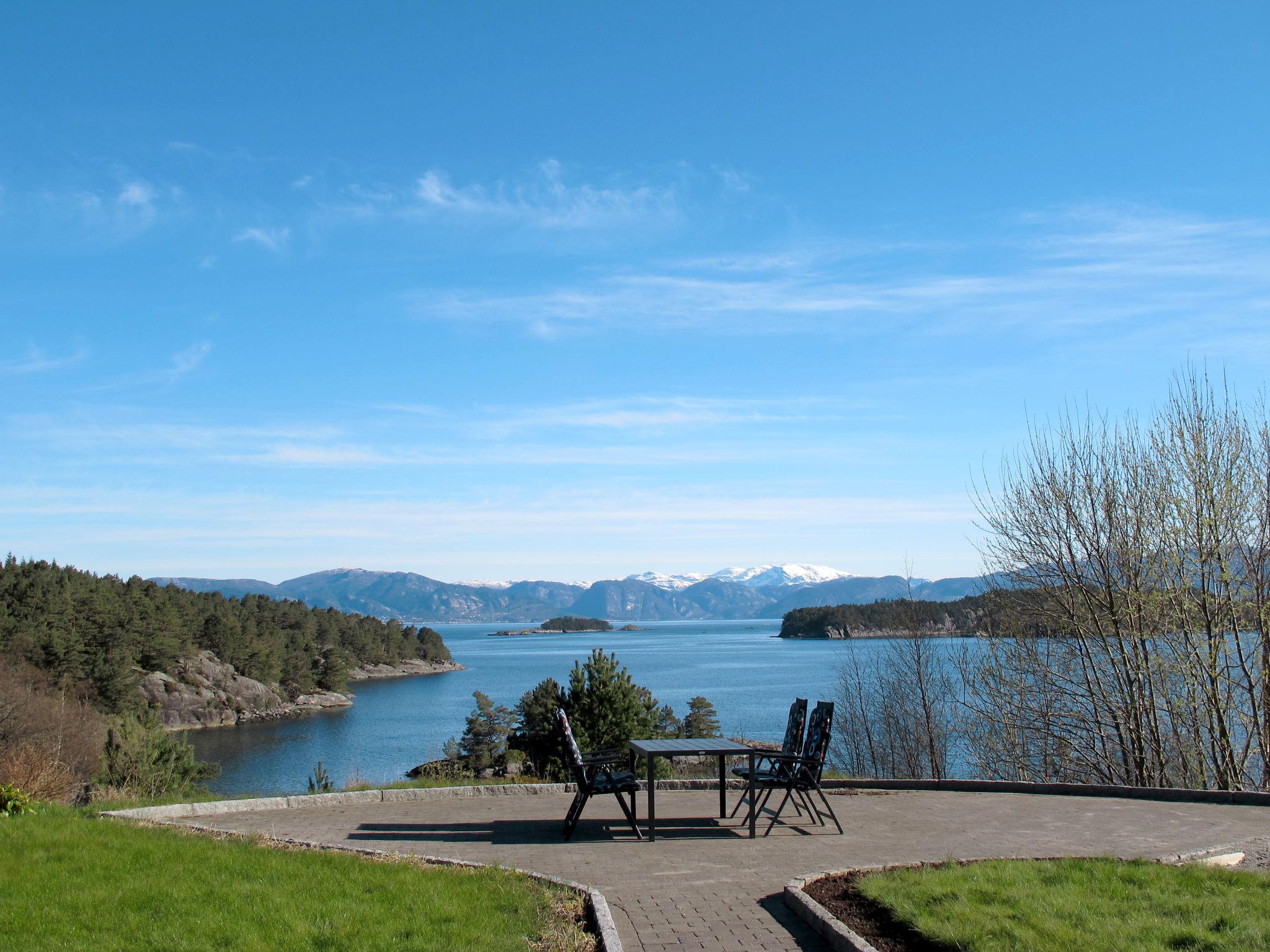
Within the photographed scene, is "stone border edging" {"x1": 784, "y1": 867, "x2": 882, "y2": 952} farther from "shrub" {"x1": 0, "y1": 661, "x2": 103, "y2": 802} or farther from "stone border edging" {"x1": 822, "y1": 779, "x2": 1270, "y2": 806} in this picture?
"shrub" {"x1": 0, "y1": 661, "x2": 103, "y2": 802}

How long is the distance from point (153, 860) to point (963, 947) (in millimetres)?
5538

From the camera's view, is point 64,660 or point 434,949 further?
point 64,660

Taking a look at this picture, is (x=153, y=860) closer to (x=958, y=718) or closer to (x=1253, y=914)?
(x=1253, y=914)

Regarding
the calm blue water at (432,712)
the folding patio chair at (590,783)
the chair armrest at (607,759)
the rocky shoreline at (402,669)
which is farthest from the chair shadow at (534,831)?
the rocky shoreline at (402,669)

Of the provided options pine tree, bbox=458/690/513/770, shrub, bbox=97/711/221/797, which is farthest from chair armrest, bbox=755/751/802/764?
pine tree, bbox=458/690/513/770

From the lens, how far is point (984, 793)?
10617mm

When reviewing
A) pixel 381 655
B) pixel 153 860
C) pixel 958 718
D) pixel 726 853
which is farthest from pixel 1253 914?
pixel 381 655

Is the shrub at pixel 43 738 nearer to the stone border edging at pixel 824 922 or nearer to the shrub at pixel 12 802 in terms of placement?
the shrub at pixel 12 802

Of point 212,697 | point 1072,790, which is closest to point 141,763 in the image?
point 1072,790

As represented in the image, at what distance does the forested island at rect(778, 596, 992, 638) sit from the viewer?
21125 millimetres

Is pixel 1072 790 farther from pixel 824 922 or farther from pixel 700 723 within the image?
pixel 700 723

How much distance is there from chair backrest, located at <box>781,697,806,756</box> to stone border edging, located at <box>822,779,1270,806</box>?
1996mm

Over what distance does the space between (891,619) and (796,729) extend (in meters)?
20.5

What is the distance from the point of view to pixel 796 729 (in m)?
9.41
